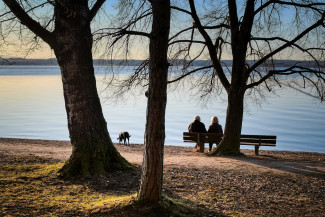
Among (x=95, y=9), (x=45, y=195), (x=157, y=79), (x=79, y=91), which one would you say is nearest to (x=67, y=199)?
(x=45, y=195)

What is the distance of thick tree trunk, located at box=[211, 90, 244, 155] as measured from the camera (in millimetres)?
13422

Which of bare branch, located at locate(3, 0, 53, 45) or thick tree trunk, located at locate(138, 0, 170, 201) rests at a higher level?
bare branch, located at locate(3, 0, 53, 45)

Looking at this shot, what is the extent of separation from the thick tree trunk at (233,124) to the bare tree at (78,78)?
5984mm

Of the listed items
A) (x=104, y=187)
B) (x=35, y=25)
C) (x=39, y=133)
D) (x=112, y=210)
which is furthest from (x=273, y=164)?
(x=39, y=133)

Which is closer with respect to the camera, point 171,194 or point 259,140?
point 171,194

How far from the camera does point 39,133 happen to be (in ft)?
90.1

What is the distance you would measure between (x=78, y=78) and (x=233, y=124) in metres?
6.82

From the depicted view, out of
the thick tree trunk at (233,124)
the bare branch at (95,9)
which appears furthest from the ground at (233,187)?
the bare branch at (95,9)

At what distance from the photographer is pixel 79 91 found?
8.77 m

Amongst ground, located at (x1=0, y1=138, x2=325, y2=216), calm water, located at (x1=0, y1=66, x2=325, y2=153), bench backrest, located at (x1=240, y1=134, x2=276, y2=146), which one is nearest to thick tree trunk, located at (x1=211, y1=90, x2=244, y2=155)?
bench backrest, located at (x1=240, y1=134, x2=276, y2=146)

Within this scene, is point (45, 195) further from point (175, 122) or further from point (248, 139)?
point (175, 122)

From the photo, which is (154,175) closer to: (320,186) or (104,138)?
(104,138)

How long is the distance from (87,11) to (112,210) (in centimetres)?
514

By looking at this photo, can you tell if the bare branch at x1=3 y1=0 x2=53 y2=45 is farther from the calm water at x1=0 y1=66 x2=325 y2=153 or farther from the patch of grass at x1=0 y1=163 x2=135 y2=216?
the calm water at x1=0 y1=66 x2=325 y2=153
